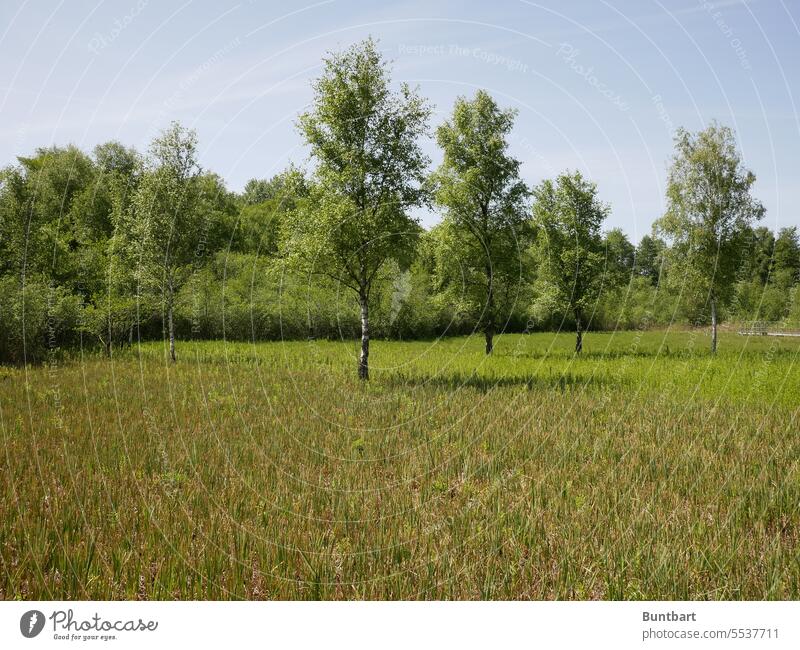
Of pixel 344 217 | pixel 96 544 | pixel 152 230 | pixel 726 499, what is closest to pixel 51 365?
pixel 152 230

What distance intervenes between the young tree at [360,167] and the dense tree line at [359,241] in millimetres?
65

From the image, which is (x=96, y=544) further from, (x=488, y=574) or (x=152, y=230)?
(x=152, y=230)

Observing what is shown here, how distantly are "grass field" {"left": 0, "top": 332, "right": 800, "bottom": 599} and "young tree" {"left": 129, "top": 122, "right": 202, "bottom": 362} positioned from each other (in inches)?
417

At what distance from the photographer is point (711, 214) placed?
3709cm

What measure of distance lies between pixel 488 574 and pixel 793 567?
3.76 meters

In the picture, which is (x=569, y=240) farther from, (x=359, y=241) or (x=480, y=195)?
(x=359, y=241)

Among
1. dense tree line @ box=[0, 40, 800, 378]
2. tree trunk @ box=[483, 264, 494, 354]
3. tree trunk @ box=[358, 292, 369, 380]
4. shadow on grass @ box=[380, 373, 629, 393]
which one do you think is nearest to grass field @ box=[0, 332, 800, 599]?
shadow on grass @ box=[380, 373, 629, 393]

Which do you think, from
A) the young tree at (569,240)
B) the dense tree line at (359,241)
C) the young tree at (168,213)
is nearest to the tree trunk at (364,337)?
the dense tree line at (359,241)

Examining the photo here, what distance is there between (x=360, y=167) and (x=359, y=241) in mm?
2858

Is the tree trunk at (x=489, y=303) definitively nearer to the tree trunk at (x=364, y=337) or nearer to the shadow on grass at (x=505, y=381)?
the shadow on grass at (x=505, y=381)

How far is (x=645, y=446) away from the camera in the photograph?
42.4 ft

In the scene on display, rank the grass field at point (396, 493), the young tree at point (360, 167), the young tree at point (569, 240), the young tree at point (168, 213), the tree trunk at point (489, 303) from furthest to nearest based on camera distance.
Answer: the young tree at point (569, 240), the tree trunk at point (489, 303), the young tree at point (168, 213), the young tree at point (360, 167), the grass field at point (396, 493)

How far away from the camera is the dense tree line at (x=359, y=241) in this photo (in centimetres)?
2181

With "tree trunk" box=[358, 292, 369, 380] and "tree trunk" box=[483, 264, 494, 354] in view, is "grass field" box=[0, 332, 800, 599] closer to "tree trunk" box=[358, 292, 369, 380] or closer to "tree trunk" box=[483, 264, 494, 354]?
"tree trunk" box=[358, 292, 369, 380]
